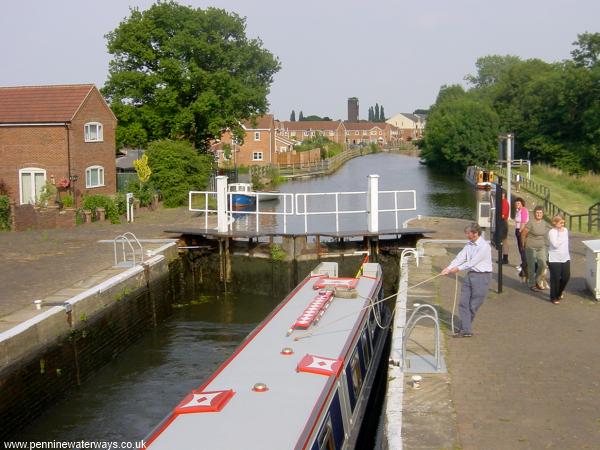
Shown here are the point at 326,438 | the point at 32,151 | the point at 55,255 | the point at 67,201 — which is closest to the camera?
the point at 326,438

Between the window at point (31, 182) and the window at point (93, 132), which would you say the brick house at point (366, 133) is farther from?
the window at point (31, 182)

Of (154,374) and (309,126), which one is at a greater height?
(309,126)

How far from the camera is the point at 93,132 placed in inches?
1326

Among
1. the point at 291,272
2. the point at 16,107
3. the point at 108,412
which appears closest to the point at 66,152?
→ the point at 16,107

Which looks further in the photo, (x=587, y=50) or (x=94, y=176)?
(x=587, y=50)

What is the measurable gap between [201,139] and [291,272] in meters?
26.5

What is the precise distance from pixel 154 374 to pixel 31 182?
20877 mm

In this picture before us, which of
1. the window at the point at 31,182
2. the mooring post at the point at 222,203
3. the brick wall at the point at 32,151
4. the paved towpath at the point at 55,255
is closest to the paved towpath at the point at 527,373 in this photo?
the mooring post at the point at 222,203

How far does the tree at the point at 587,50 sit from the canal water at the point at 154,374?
2016 inches

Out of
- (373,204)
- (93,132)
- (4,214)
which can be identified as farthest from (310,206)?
(373,204)

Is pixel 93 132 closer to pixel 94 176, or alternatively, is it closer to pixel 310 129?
pixel 94 176

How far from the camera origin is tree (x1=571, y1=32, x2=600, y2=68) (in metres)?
60.3

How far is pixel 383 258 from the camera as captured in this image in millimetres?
19469

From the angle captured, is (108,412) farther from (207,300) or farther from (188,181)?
(188,181)
